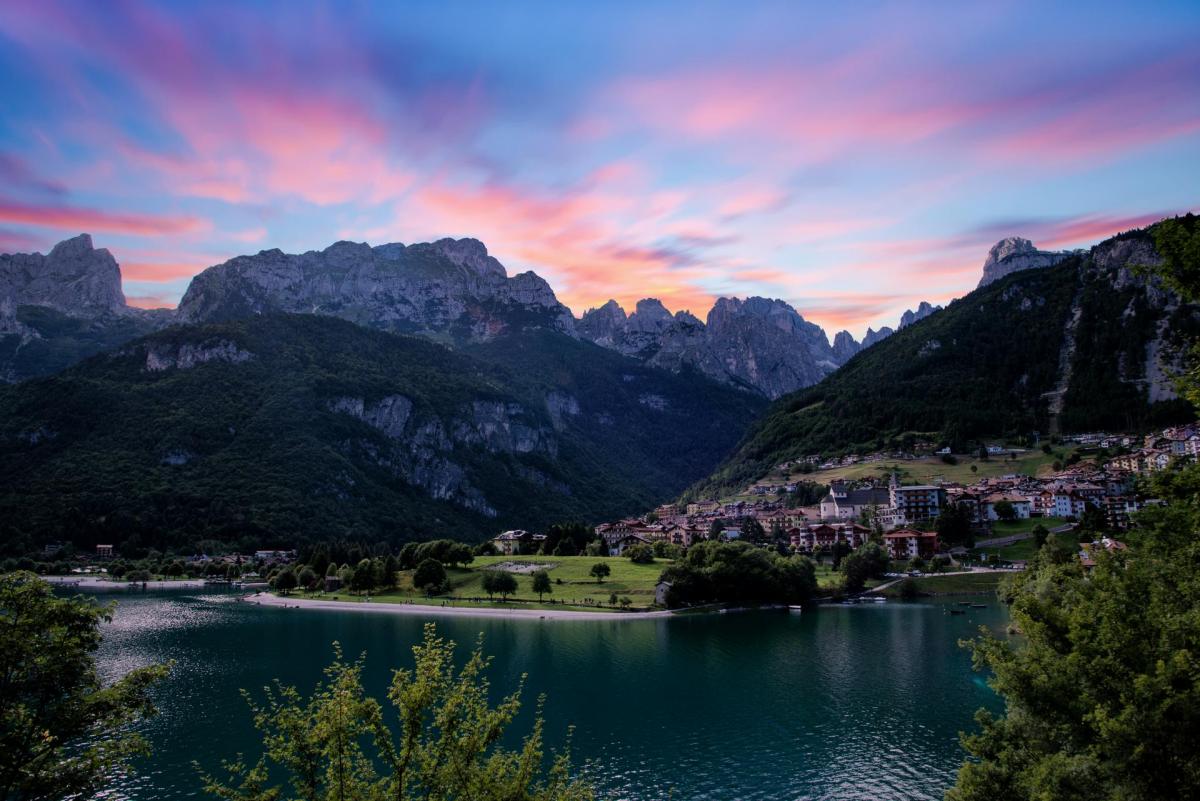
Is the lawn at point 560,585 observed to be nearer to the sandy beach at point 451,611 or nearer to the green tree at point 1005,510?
the sandy beach at point 451,611

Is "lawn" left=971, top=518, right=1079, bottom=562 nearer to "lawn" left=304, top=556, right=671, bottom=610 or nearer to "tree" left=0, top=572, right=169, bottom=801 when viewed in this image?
"lawn" left=304, top=556, right=671, bottom=610

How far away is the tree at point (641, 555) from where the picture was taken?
141 m

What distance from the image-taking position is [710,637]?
3580 inches

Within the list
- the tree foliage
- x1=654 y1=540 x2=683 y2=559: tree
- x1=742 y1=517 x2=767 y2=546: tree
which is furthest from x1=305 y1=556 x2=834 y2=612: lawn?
x1=742 y1=517 x2=767 y2=546: tree

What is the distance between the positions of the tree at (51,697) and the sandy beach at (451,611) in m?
89.6

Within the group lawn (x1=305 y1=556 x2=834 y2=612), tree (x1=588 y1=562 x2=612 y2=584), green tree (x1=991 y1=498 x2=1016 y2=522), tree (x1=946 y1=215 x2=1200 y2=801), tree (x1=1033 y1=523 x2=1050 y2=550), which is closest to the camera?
tree (x1=946 y1=215 x2=1200 y2=801)

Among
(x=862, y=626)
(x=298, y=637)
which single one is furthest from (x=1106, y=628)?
(x=298, y=637)

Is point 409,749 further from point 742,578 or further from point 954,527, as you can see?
point 954,527

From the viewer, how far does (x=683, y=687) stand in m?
66.1

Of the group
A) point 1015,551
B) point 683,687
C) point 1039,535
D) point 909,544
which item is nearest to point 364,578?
point 683,687

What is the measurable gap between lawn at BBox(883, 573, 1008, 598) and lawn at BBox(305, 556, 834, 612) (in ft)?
43.9

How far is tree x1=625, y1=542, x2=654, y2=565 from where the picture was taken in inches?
5551

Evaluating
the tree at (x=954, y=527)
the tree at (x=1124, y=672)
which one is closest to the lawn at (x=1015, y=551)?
the tree at (x=954, y=527)

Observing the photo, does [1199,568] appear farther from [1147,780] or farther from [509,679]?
[509,679]
